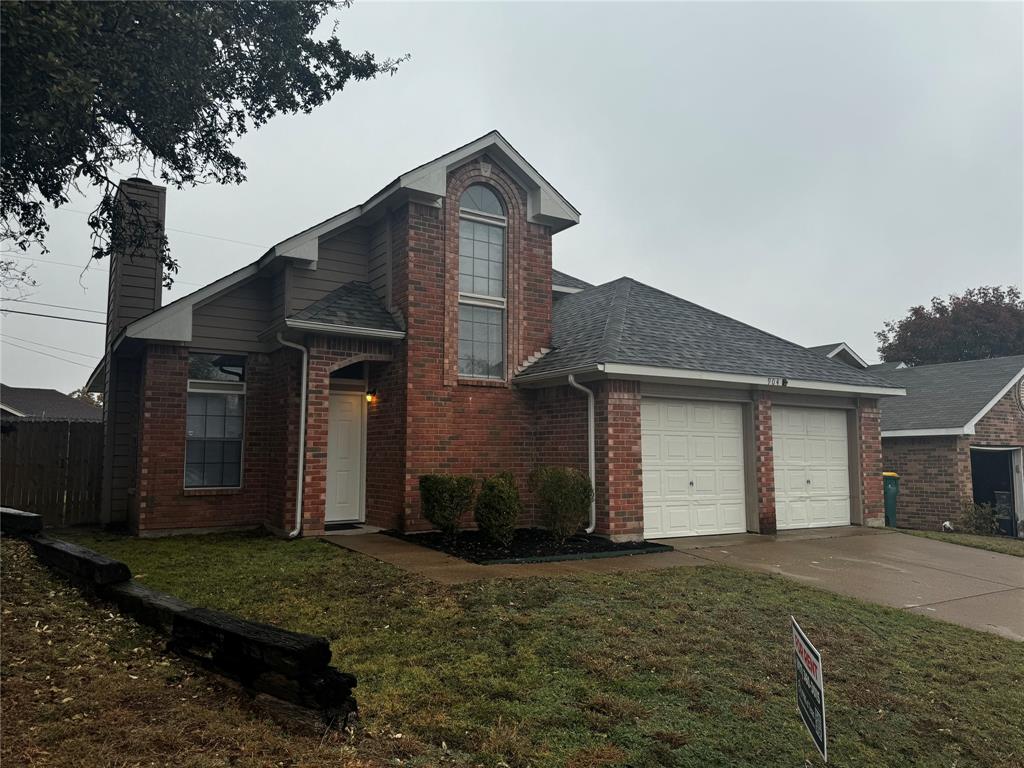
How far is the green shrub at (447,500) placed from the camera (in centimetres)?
984

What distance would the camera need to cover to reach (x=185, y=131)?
6.80 m

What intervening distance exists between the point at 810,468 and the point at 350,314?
9.20 meters

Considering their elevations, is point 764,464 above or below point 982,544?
above

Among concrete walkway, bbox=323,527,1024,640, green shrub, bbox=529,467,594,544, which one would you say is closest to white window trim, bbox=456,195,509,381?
green shrub, bbox=529,467,594,544

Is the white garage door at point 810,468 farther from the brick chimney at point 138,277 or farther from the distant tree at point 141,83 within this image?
the brick chimney at point 138,277

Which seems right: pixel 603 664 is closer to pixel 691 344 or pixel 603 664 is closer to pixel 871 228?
pixel 691 344

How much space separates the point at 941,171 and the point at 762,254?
14541 millimetres

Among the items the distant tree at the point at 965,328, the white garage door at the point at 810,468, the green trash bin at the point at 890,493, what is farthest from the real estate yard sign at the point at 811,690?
the distant tree at the point at 965,328

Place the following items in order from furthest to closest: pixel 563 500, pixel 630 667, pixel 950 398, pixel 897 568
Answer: pixel 950 398, pixel 563 500, pixel 897 568, pixel 630 667

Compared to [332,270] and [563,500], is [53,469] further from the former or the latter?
[563,500]

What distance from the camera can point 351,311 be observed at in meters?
11.1

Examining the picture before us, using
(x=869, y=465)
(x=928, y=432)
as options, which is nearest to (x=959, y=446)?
(x=928, y=432)

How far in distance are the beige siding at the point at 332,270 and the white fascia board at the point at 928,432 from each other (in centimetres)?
1566

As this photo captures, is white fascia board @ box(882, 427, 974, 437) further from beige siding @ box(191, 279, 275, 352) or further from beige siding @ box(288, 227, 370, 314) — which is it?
beige siding @ box(191, 279, 275, 352)
